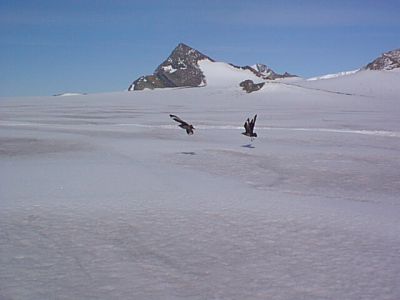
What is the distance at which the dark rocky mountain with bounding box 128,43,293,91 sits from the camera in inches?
2714

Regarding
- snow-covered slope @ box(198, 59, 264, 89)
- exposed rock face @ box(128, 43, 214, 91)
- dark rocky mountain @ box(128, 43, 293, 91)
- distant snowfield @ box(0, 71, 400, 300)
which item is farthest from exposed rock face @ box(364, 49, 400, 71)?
distant snowfield @ box(0, 71, 400, 300)

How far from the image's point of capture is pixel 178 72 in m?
78.4

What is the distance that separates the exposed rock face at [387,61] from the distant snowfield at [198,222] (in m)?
32.4

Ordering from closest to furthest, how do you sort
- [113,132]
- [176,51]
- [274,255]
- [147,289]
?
1. [147,289]
2. [274,255]
3. [113,132]
4. [176,51]

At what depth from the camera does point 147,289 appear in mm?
1944

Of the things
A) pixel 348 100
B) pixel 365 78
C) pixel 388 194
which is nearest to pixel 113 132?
pixel 388 194

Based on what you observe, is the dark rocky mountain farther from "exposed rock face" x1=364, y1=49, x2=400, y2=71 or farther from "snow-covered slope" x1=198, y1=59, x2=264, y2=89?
"exposed rock face" x1=364, y1=49, x2=400, y2=71

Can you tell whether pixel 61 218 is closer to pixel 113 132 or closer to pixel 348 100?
pixel 113 132

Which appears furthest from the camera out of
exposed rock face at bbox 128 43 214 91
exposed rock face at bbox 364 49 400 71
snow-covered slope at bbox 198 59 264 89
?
exposed rock face at bbox 128 43 214 91

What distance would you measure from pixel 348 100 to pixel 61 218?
686 inches

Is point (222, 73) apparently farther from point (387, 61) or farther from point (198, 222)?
point (198, 222)

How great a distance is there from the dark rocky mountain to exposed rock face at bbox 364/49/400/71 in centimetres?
2683

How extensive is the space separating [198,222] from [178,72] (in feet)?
251

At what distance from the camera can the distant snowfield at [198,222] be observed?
6.59 ft
